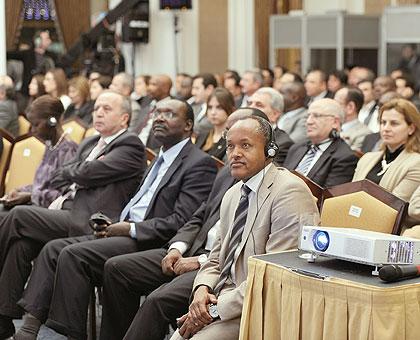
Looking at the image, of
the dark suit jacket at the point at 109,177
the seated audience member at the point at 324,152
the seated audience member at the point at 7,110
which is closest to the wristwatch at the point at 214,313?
the dark suit jacket at the point at 109,177

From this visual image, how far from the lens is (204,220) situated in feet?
16.3

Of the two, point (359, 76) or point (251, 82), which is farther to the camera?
point (359, 76)

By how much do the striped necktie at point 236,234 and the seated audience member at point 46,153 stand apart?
8.03ft

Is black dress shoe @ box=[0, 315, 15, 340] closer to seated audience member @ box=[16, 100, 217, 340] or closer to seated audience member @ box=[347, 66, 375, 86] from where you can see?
seated audience member @ box=[16, 100, 217, 340]

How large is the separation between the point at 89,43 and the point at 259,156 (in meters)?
13.2

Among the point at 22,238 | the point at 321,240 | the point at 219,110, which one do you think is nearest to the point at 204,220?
the point at 22,238

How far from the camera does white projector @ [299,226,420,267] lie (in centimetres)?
326

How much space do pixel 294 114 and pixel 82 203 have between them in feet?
10.5

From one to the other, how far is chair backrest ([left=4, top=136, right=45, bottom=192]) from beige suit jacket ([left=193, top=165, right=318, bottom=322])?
2924 mm

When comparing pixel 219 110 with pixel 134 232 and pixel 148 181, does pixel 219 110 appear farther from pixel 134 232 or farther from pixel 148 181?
pixel 134 232

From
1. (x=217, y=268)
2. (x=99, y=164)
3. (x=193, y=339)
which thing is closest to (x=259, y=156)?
(x=217, y=268)

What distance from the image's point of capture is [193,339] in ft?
12.7

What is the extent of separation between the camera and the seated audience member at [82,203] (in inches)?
218

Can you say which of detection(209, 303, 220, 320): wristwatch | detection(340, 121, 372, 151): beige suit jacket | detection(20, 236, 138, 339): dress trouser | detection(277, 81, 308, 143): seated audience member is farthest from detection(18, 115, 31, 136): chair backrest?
detection(209, 303, 220, 320): wristwatch
